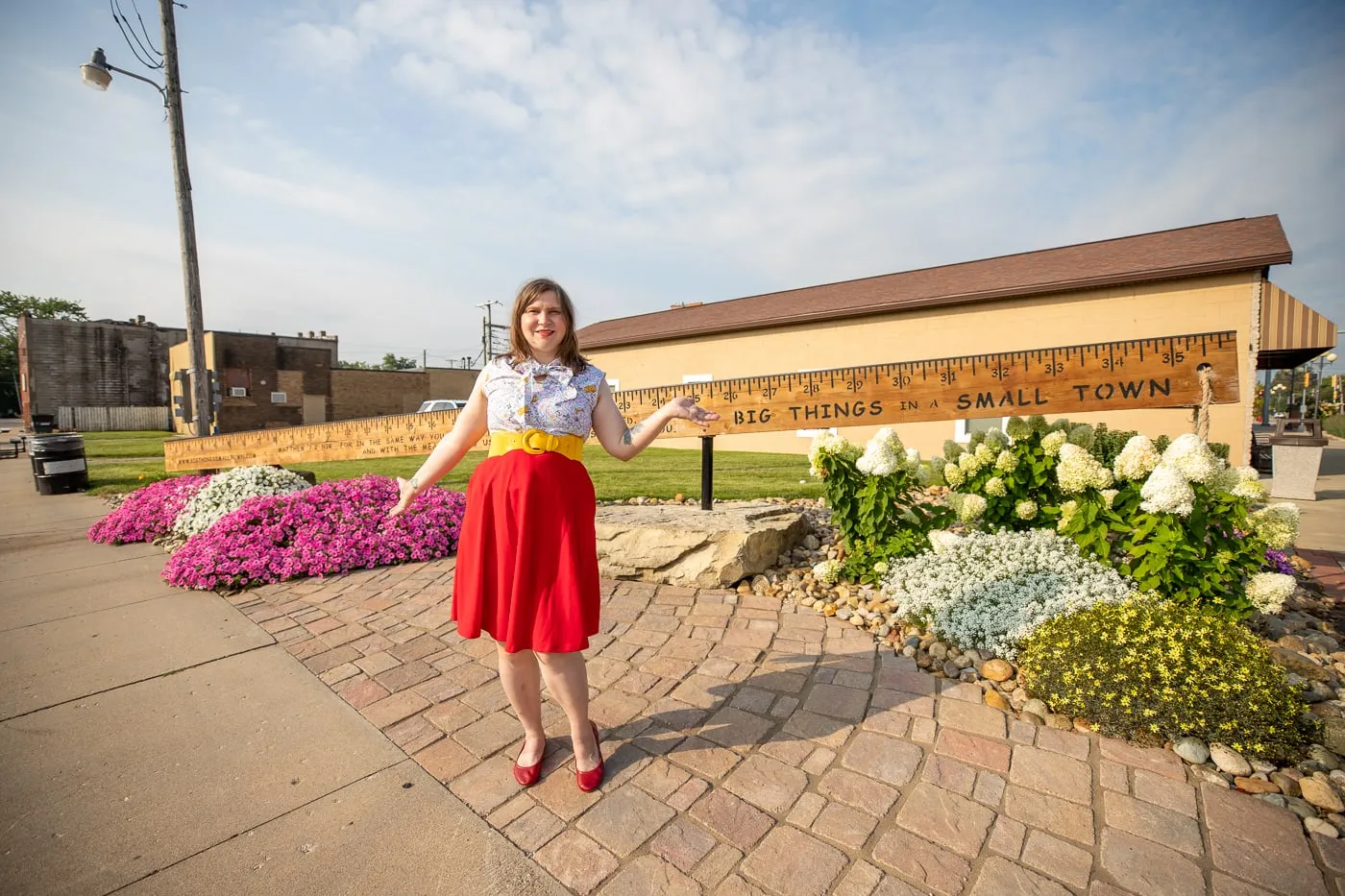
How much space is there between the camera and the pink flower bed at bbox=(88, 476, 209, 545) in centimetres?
619

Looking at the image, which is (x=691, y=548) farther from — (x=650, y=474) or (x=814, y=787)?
(x=650, y=474)

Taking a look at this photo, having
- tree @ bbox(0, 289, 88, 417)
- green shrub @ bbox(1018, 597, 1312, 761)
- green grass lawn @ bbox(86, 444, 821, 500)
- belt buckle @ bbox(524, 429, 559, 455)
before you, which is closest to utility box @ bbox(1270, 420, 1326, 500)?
green grass lawn @ bbox(86, 444, 821, 500)

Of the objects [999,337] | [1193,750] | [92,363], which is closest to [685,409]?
[1193,750]

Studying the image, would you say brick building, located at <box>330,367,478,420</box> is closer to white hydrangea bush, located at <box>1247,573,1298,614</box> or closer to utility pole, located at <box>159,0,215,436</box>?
utility pole, located at <box>159,0,215,436</box>

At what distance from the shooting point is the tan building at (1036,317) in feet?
32.7

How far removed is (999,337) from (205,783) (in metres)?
14.0

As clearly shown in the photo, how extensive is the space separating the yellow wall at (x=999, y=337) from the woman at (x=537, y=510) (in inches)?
384

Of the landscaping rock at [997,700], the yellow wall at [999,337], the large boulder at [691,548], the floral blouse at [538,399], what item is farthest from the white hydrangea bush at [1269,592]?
the yellow wall at [999,337]

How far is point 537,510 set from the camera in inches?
79.1

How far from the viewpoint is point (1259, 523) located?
9.84ft

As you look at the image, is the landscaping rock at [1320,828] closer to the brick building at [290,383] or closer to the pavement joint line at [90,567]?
the pavement joint line at [90,567]

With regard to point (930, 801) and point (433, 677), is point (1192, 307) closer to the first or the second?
point (930, 801)

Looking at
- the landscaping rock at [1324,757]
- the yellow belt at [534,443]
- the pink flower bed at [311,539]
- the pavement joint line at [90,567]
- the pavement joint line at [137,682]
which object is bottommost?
the pavement joint line at [137,682]

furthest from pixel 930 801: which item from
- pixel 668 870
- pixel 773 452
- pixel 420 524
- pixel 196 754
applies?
pixel 773 452
